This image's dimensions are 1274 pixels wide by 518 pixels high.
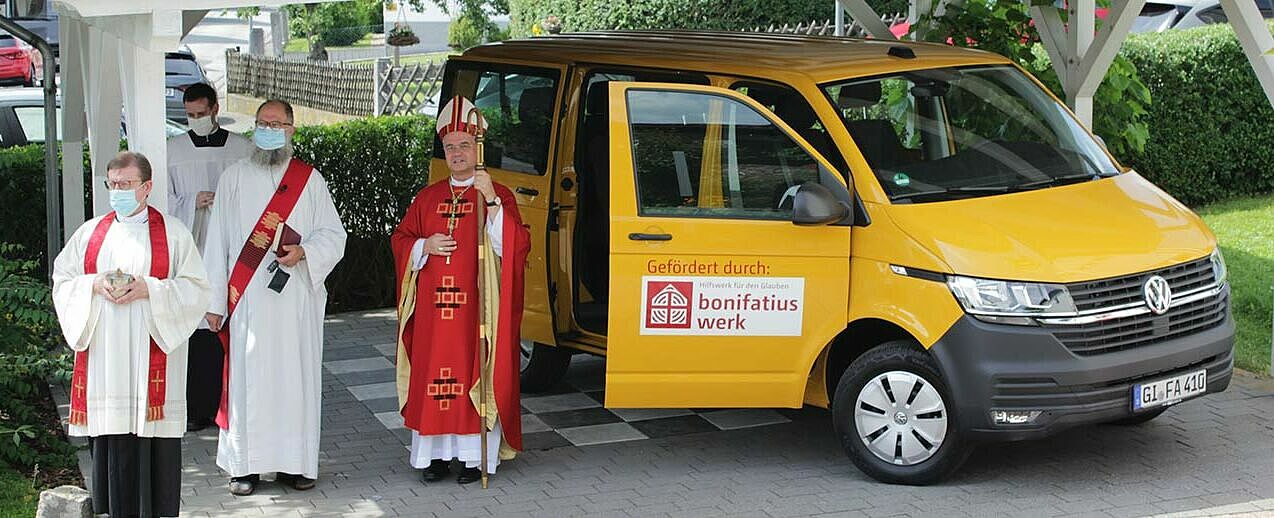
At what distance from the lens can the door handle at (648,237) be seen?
7230 millimetres

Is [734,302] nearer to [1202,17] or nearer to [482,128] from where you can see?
[482,128]

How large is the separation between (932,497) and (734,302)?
120 centimetres

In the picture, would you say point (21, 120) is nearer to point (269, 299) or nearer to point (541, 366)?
point (541, 366)

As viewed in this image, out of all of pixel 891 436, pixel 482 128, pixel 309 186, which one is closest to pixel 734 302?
pixel 891 436

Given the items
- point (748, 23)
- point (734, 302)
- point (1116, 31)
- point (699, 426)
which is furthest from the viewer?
point (748, 23)

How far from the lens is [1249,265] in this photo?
1245 centimetres

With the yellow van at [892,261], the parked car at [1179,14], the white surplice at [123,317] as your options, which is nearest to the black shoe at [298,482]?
the white surplice at [123,317]

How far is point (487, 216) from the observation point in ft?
24.2

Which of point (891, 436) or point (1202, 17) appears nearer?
point (891, 436)

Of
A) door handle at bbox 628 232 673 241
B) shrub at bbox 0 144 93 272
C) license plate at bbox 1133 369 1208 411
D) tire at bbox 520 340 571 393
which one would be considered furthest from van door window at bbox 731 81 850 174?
shrub at bbox 0 144 93 272

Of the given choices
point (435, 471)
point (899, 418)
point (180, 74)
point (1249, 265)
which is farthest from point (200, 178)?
point (180, 74)

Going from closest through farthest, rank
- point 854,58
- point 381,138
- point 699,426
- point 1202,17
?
point 854,58 → point 699,426 → point 381,138 → point 1202,17

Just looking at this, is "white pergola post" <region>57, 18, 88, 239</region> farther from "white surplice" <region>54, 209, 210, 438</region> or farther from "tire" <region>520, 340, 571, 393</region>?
"white surplice" <region>54, 209, 210, 438</region>

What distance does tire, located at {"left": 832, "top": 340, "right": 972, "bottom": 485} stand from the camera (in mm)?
7000
